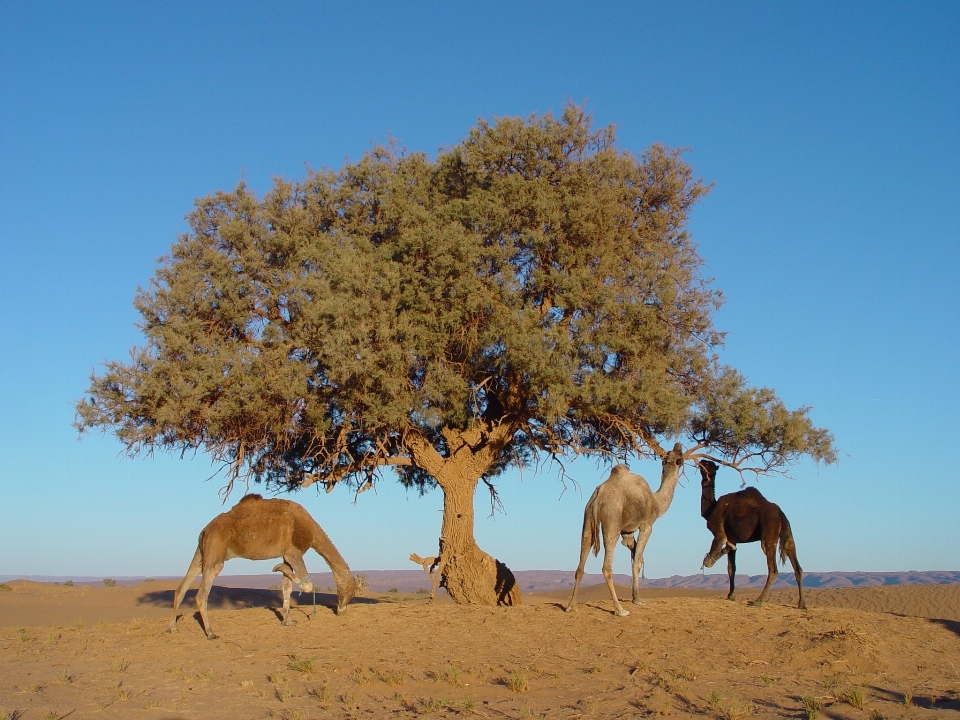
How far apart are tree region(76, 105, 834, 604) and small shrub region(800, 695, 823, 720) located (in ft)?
24.4

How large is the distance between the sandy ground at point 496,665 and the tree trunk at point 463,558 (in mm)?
1364

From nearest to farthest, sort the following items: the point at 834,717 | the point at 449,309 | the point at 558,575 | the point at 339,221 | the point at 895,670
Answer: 1. the point at 834,717
2. the point at 895,670
3. the point at 449,309
4. the point at 339,221
5. the point at 558,575

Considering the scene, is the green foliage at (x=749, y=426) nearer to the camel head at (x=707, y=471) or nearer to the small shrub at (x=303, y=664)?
the camel head at (x=707, y=471)

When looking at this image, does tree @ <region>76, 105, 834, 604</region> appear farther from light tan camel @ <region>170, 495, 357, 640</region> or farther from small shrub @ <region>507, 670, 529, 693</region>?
small shrub @ <region>507, 670, 529, 693</region>

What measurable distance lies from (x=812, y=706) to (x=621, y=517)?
21.5 feet

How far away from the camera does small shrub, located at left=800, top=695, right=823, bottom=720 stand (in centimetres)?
917

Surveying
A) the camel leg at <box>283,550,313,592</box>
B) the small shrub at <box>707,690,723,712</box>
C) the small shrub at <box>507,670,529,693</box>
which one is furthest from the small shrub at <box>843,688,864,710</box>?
the camel leg at <box>283,550,313,592</box>

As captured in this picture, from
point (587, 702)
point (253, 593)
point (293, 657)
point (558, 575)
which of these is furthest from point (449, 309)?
point (558, 575)

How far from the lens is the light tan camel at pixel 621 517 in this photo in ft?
51.5

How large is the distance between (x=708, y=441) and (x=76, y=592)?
Result: 21772 millimetres

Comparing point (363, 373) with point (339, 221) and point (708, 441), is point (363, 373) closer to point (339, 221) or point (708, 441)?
point (339, 221)

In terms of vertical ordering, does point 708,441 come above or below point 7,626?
above

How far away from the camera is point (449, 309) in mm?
17453

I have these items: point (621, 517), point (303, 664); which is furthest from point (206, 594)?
point (621, 517)
